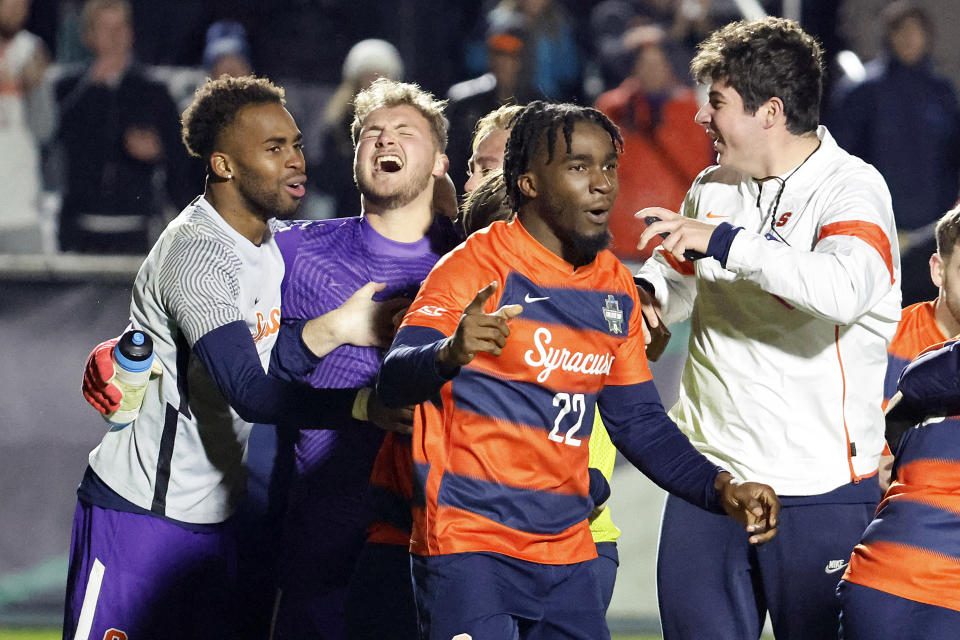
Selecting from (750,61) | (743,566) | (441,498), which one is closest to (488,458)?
(441,498)

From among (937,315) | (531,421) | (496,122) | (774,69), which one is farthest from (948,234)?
(496,122)

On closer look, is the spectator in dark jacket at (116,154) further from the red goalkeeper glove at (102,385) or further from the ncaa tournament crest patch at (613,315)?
the ncaa tournament crest patch at (613,315)

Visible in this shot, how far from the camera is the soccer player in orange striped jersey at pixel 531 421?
9.00 ft

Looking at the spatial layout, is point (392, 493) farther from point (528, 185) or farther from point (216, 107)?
point (216, 107)

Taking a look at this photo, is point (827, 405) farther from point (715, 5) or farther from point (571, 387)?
point (715, 5)

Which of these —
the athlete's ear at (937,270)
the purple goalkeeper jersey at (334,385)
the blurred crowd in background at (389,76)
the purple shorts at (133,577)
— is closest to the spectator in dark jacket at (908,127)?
the blurred crowd in background at (389,76)

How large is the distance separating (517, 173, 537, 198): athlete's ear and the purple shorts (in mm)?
1280

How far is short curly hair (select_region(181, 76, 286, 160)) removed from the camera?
3543 millimetres

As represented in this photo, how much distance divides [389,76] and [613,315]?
4145 millimetres

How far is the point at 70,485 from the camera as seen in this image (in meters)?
5.76

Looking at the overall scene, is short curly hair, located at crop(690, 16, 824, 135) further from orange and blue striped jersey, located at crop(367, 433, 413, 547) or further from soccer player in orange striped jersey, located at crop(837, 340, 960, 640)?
orange and blue striped jersey, located at crop(367, 433, 413, 547)

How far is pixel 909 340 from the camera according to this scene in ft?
11.8

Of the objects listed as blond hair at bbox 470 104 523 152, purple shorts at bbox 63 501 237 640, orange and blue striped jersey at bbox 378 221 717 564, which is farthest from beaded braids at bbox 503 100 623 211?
purple shorts at bbox 63 501 237 640

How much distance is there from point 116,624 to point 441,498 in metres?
1.08
